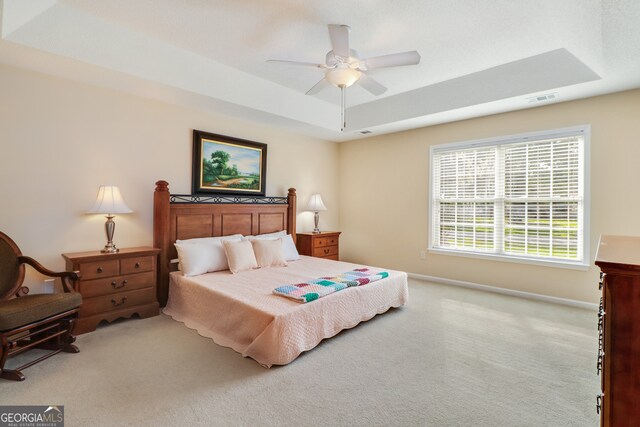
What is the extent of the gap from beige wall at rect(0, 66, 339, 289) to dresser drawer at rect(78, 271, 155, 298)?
0.50 meters

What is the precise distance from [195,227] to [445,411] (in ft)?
11.0

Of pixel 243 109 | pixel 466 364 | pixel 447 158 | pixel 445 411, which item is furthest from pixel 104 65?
pixel 447 158

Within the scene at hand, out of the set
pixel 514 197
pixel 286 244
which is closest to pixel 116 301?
pixel 286 244

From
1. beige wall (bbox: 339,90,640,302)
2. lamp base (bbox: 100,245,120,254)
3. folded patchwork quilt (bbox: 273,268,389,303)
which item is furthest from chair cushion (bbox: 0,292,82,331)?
beige wall (bbox: 339,90,640,302)

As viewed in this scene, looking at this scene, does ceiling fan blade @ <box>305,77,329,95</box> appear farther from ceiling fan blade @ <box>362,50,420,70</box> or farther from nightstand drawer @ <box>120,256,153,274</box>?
nightstand drawer @ <box>120,256,153,274</box>

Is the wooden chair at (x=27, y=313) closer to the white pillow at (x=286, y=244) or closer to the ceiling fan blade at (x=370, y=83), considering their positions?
the white pillow at (x=286, y=244)

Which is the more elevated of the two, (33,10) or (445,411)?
(33,10)

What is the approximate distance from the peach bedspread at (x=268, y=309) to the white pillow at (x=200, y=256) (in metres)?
0.11

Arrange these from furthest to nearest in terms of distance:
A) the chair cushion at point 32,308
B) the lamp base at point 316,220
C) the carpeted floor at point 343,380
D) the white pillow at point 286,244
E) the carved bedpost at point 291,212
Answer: the lamp base at point 316,220
the carved bedpost at point 291,212
the white pillow at point 286,244
the chair cushion at point 32,308
the carpeted floor at point 343,380

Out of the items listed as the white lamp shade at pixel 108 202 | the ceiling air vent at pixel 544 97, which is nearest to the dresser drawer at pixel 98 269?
the white lamp shade at pixel 108 202

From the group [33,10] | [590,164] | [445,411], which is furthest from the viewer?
[590,164]

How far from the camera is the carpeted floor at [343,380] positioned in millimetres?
1881

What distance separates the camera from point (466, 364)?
2.48 metres

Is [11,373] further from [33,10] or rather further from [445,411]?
[445,411]
